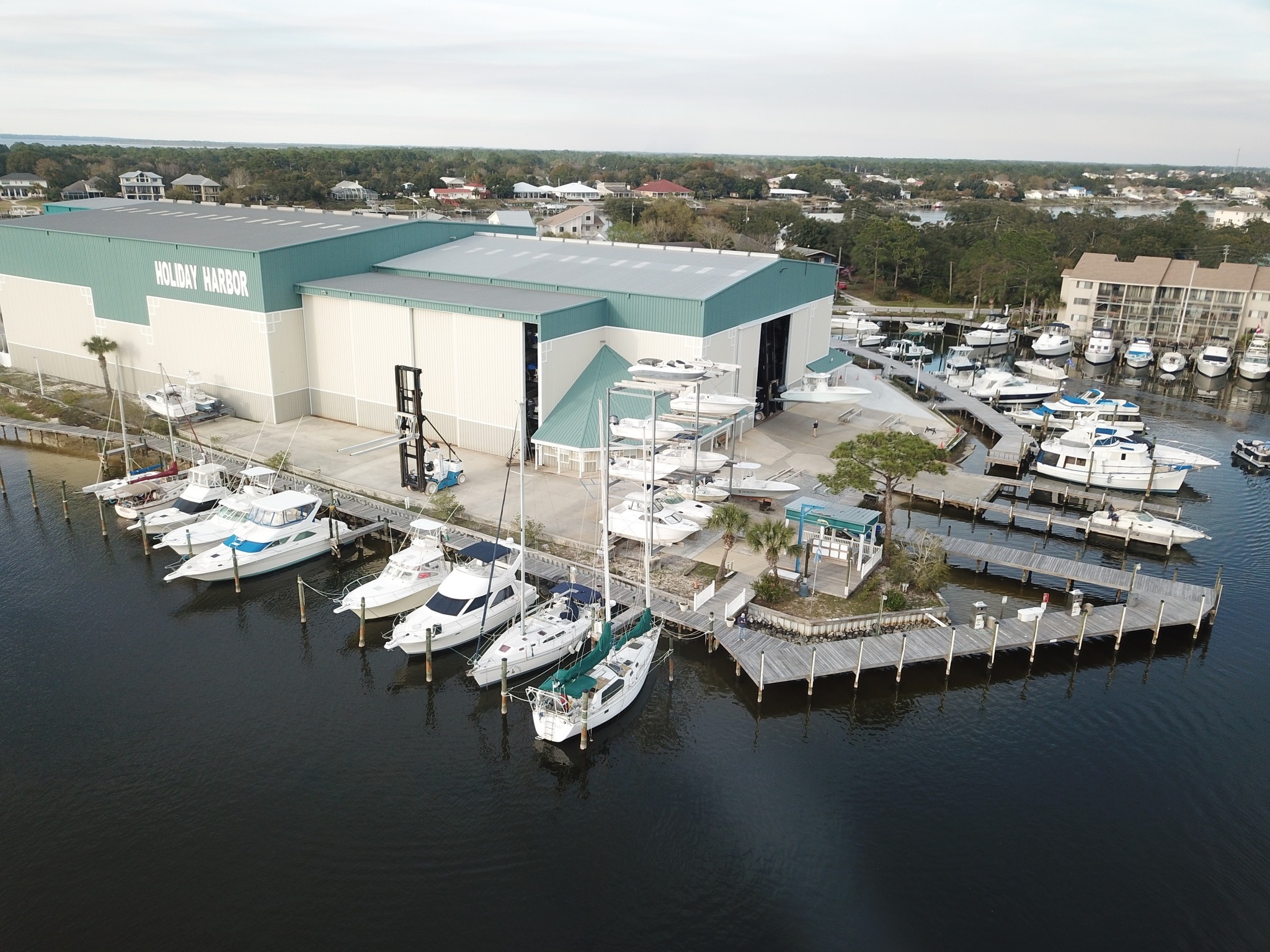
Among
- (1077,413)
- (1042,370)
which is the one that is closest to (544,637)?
(1077,413)

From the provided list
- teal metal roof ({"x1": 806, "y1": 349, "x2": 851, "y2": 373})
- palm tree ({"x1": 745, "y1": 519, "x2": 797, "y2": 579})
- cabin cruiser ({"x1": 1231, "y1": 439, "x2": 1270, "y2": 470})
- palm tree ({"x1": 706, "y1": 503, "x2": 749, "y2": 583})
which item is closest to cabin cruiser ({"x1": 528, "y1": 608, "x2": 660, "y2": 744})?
palm tree ({"x1": 706, "y1": 503, "x2": 749, "y2": 583})

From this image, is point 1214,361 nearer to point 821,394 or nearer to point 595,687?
point 821,394

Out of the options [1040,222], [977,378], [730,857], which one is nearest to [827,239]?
[1040,222]

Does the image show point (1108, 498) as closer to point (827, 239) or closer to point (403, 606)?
point (403, 606)

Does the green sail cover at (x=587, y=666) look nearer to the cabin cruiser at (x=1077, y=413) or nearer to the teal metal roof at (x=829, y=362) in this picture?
the teal metal roof at (x=829, y=362)

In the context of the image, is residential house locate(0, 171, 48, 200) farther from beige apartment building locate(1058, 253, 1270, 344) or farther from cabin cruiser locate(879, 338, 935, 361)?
beige apartment building locate(1058, 253, 1270, 344)

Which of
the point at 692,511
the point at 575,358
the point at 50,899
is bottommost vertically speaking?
the point at 50,899
